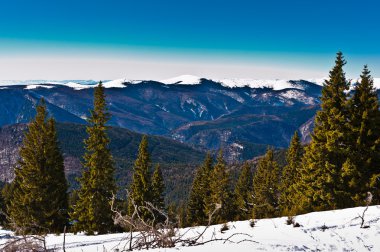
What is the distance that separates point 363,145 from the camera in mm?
24125

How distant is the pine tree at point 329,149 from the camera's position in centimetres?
2445

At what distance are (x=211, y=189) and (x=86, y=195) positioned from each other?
20.8 metres

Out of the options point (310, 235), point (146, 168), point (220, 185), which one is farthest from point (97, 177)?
point (310, 235)

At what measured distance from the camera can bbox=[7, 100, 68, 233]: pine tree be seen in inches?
1203

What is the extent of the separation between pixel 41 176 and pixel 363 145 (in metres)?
Result: 25.3

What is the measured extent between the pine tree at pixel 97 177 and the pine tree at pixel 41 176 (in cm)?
218

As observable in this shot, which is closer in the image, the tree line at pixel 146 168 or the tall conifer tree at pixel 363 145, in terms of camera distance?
the tall conifer tree at pixel 363 145

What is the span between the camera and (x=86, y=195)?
31078mm

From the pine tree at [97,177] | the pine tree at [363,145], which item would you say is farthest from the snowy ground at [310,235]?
the pine tree at [97,177]

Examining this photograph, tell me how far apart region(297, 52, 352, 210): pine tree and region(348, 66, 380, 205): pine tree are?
1.85ft

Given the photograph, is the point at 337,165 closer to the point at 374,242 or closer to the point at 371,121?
the point at 371,121

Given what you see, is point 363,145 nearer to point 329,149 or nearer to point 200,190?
point 329,149

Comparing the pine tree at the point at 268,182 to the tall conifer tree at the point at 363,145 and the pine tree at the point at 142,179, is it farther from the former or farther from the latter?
the tall conifer tree at the point at 363,145

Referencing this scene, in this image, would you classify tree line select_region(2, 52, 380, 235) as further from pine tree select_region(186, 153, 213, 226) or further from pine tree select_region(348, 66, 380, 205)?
pine tree select_region(186, 153, 213, 226)
